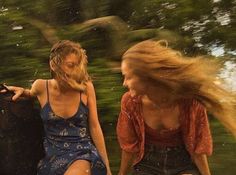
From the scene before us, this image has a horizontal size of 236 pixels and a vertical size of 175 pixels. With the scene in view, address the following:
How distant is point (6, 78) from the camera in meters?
5.22

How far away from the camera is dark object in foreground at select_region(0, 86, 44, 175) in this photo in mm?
3895

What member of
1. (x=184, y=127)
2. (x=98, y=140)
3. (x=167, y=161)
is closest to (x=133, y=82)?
(x=184, y=127)

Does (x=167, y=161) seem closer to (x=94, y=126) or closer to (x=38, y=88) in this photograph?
(x=94, y=126)

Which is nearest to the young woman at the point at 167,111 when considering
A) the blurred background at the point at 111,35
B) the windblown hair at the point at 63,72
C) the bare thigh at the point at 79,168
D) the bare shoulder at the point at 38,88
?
the bare thigh at the point at 79,168

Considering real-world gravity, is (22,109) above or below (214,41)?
above

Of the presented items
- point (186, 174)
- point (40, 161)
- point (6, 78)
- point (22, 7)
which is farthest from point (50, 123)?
point (22, 7)

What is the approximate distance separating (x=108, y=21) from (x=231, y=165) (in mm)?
1945

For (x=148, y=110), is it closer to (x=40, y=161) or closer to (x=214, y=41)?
(x=40, y=161)

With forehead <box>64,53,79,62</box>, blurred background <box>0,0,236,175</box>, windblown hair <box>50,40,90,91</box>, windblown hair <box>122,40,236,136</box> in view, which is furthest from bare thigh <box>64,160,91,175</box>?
blurred background <box>0,0,236,175</box>

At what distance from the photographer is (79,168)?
368 cm

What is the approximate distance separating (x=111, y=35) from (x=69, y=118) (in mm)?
2096

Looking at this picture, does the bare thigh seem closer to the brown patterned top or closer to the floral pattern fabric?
the floral pattern fabric

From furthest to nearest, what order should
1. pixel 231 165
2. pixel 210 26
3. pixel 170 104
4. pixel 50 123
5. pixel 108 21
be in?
pixel 210 26, pixel 108 21, pixel 231 165, pixel 50 123, pixel 170 104

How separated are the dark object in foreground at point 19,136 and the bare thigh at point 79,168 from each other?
17.0 inches
